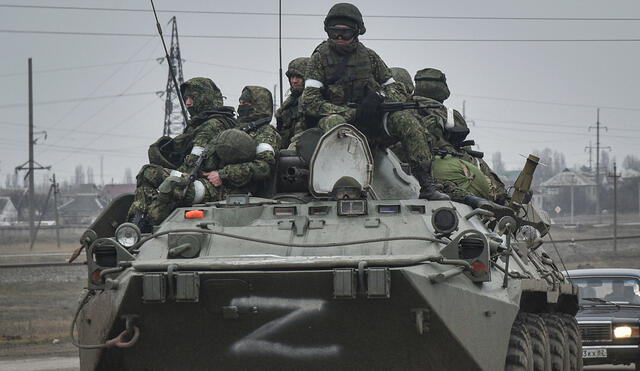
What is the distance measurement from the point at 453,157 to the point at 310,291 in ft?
14.9

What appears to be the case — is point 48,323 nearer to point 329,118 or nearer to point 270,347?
point 329,118

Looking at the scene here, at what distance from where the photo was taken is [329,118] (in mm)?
12586

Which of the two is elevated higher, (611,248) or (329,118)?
(329,118)

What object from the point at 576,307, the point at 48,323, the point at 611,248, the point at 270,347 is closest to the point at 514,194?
the point at 576,307

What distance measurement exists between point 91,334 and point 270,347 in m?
1.46

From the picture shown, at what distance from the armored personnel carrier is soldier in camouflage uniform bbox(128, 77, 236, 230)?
4.90 feet

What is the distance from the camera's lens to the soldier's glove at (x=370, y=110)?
41.4ft

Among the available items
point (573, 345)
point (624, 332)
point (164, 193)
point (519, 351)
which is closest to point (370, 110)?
point (164, 193)

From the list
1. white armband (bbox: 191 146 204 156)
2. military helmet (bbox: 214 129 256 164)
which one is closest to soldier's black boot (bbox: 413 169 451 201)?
military helmet (bbox: 214 129 256 164)

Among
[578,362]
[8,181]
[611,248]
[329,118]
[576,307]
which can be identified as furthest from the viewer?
[8,181]

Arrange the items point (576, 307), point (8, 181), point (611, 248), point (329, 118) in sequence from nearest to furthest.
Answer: point (329, 118) → point (576, 307) → point (611, 248) → point (8, 181)

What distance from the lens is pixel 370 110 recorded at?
41.4 feet

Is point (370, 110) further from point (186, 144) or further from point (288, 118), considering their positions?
point (186, 144)

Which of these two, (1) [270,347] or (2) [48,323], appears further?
(2) [48,323]
